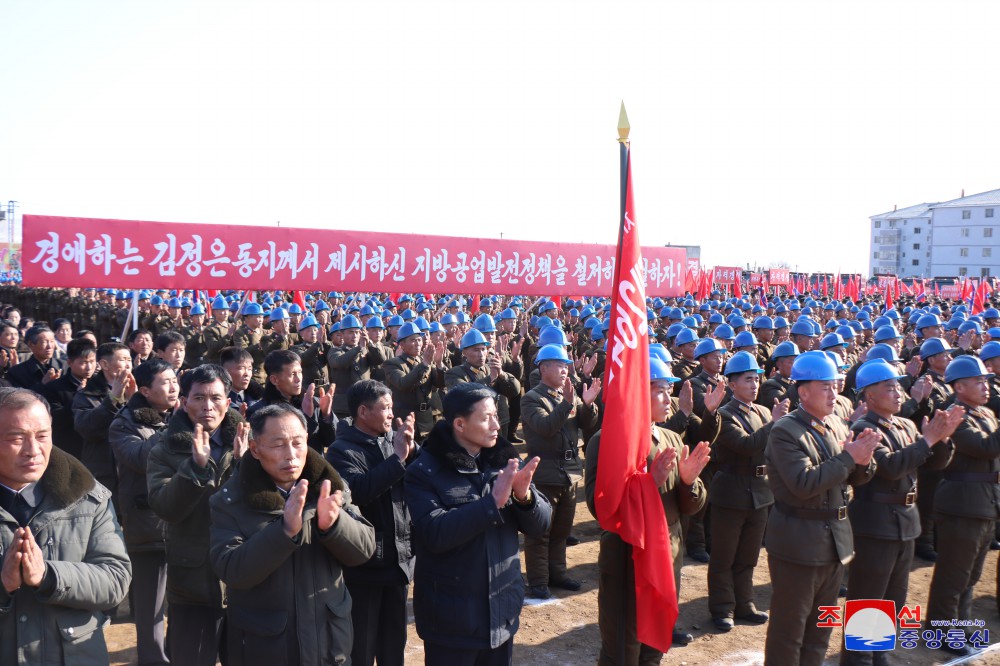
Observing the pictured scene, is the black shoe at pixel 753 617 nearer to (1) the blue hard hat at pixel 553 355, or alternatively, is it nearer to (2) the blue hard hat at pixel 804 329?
(1) the blue hard hat at pixel 553 355

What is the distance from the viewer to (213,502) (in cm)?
330

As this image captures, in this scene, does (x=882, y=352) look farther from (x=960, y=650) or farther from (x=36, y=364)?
(x=36, y=364)

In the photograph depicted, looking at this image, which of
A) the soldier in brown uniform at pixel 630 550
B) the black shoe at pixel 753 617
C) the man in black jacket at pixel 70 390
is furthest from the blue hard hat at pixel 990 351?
the man in black jacket at pixel 70 390

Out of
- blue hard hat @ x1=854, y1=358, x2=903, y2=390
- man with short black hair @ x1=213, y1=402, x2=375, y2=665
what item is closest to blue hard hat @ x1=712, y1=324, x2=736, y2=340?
blue hard hat @ x1=854, y1=358, x2=903, y2=390

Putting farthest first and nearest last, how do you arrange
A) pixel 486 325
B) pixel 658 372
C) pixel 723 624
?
pixel 486 325
pixel 723 624
pixel 658 372

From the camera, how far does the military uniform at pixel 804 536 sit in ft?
15.0

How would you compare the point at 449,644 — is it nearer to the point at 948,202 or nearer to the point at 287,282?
the point at 287,282

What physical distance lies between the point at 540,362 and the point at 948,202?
79898mm

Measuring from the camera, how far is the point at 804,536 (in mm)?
4609

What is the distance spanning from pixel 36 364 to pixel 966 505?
8.41 meters

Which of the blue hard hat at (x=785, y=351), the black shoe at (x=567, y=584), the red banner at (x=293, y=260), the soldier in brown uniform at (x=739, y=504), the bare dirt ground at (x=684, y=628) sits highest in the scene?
the red banner at (x=293, y=260)

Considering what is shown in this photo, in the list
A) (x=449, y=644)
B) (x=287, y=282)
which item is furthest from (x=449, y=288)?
(x=449, y=644)

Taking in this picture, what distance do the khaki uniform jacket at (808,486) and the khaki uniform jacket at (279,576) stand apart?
269 cm

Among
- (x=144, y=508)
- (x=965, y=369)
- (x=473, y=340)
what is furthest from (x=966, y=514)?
(x=144, y=508)
